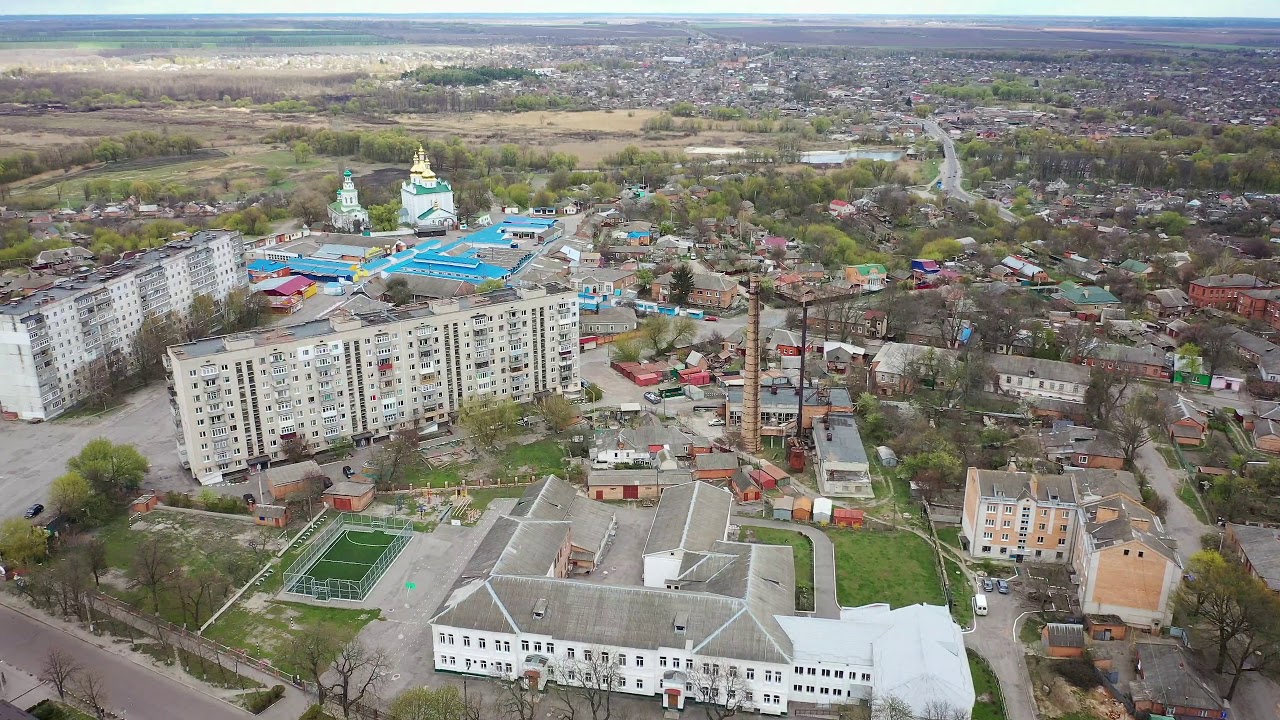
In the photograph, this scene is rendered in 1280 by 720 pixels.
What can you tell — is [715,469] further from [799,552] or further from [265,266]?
[265,266]

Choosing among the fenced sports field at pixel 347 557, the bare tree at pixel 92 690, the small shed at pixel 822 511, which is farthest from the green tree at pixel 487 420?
the bare tree at pixel 92 690

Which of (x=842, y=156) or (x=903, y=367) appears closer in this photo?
(x=903, y=367)

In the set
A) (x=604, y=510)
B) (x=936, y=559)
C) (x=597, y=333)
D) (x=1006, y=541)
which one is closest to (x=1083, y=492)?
(x=1006, y=541)

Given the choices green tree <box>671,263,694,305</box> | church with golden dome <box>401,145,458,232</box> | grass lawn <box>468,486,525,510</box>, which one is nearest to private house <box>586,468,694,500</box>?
grass lawn <box>468,486,525,510</box>

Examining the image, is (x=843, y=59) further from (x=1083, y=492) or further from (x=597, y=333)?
(x=1083, y=492)

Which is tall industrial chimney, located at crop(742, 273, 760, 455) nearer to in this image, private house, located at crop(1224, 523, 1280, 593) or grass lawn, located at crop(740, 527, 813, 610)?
grass lawn, located at crop(740, 527, 813, 610)

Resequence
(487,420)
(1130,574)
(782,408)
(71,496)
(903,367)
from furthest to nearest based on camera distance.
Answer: (903,367) < (782,408) < (487,420) < (71,496) < (1130,574)

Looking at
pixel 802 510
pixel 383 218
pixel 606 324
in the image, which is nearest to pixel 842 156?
pixel 383 218

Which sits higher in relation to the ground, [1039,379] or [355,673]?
[1039,379]
